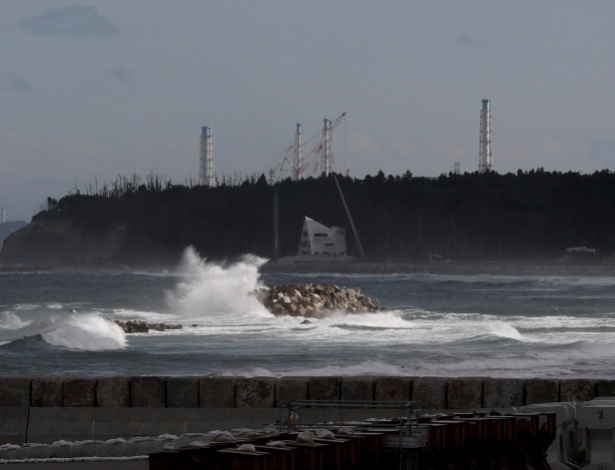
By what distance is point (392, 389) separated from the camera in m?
11.9

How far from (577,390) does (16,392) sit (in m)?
4.91

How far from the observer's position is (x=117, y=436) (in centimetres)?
1168

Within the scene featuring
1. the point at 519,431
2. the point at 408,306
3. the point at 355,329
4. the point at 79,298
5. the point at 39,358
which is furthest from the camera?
the point at 79,298

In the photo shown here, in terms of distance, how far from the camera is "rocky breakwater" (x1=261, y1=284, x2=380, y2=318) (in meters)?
47.0

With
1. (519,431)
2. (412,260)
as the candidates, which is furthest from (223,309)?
(412,260)

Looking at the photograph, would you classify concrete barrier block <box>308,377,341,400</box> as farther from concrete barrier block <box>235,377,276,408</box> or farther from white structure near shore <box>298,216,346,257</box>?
white structure near shore <box>298,216,346,257</box>

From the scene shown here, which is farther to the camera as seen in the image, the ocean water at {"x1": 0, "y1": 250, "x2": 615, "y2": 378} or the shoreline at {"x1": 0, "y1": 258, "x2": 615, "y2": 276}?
the shoreline at {"x1": 0, "y1": 258, "x2": 615, "y2": 276}

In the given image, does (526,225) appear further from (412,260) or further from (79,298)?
(79,298)

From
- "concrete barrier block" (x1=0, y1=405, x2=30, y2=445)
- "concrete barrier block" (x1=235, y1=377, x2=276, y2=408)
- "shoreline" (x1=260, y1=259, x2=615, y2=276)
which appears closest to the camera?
"concrete barrier block" (x1=0, y1=405, x2=30, y2=445)

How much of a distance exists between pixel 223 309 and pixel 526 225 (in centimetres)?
13288

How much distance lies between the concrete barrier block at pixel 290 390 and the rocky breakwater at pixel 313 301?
111ft

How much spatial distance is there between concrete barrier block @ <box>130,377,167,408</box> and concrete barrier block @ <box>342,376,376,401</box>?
1.56 m

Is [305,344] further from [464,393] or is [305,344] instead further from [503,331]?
[464,393]

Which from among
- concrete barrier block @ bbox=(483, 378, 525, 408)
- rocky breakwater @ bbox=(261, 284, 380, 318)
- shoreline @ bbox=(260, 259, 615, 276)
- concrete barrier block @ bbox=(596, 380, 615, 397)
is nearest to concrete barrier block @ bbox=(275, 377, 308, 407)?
concrete barrier block @ bbox=(483, 378, 525, 408)
